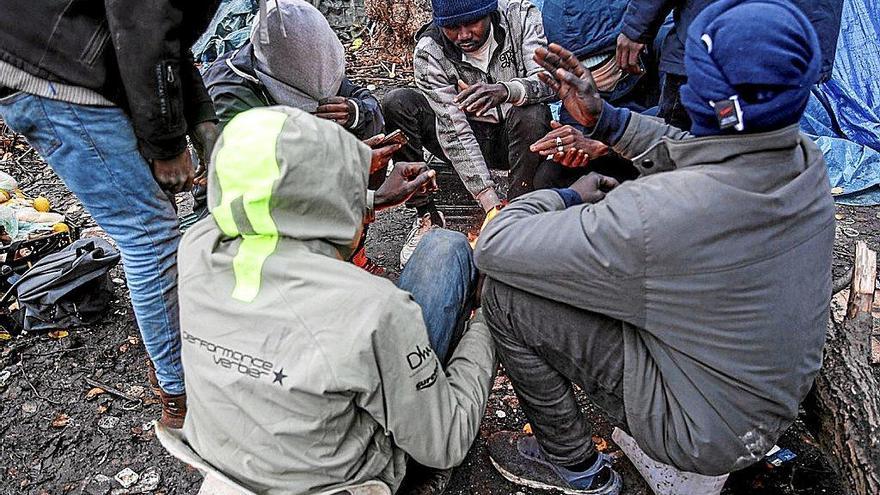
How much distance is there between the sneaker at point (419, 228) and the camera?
404 cm

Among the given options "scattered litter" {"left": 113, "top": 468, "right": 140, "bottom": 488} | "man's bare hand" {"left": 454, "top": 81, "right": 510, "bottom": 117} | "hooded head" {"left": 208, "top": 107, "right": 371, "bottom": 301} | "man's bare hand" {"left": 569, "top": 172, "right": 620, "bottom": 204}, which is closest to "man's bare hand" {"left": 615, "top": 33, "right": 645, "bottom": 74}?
"man's bare hand" {"left": 454, "top": 81, "right": 510, "bottom": 117}

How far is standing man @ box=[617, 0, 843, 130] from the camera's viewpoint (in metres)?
3.04

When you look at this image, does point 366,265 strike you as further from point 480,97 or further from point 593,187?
point 593,187

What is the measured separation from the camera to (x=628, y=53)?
11.6 ft

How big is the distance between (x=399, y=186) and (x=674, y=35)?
1.74 meters

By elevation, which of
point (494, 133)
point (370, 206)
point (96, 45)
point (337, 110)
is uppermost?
point (96, 45)

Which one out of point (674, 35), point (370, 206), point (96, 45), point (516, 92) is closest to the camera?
point (96, 45)

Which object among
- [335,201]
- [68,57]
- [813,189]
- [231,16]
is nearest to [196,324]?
[335,201]

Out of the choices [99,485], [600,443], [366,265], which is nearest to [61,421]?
[99,485]

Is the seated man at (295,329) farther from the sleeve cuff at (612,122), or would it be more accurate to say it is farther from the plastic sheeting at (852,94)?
the plastic sheeting at (852,94)

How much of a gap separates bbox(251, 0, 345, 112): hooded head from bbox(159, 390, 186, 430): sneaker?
165 centimetres

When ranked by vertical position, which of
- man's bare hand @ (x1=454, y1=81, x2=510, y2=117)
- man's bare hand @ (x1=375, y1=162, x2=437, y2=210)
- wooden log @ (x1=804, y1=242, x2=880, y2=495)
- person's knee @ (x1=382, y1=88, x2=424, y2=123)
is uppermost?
man's bare hand @ (x1=375, y1=162, x2=437, y2=210)

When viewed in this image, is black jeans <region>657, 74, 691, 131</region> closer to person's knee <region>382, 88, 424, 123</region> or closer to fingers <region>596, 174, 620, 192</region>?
fingers <region>596, 174, 620, 192</region>

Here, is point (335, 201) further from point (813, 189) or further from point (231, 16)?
point (231, 16)
